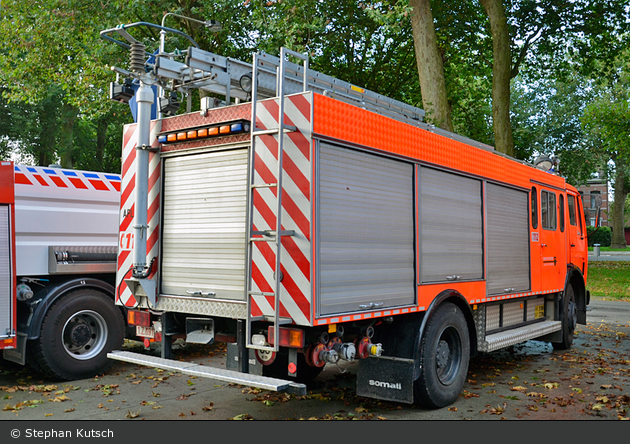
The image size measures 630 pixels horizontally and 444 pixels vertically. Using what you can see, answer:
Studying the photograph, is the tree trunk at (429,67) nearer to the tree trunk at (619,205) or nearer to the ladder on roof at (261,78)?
the ladder on roof at (261,78)

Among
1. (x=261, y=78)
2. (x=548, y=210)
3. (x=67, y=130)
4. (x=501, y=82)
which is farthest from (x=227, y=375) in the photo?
(x=67, y=130)

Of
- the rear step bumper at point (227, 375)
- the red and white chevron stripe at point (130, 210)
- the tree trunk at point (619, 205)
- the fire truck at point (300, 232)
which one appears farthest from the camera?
the tree trunk at point (619, 205)

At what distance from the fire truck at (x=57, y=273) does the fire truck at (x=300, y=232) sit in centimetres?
149

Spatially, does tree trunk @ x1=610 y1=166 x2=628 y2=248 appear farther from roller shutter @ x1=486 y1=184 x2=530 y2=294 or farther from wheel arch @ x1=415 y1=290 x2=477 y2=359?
wheel arch @ x1=415 y1=290 x2=477 y2=359

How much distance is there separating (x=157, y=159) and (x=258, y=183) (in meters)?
1.51

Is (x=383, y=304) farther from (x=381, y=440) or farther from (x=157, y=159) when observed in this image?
(x=157, y=159)

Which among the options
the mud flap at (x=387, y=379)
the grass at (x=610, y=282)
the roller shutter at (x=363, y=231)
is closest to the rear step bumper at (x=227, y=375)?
the roller shutter at (x=363, y=231)

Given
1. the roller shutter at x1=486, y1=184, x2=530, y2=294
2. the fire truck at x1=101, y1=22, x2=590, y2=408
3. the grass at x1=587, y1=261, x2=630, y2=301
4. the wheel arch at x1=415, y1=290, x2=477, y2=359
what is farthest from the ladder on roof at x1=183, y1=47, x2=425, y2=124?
the grass at x1=587, y1=261, x2=630, y2=301

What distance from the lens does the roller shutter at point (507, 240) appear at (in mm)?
7559

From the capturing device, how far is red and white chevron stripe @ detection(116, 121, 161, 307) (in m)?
5.96

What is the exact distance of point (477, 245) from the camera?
23.6 feet

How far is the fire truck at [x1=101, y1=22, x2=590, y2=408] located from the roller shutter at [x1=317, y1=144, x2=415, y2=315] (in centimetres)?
2

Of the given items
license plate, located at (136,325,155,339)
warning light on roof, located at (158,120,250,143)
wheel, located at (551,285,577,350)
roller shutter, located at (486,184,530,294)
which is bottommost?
wheel, located at (551,285,577,350)

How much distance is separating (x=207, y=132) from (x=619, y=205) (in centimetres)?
4563
